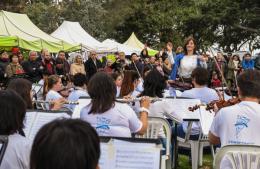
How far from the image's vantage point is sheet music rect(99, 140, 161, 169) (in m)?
3.71

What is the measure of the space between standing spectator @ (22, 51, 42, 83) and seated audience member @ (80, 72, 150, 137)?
897 cm

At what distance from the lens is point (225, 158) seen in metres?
4.26

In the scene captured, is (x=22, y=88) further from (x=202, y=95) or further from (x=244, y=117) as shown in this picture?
(x=202, y=95)

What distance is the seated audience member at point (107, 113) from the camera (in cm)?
476

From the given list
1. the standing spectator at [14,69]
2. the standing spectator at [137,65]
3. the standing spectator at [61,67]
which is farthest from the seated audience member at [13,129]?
the standing spectator at [137,65]

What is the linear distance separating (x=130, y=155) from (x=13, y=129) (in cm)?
86

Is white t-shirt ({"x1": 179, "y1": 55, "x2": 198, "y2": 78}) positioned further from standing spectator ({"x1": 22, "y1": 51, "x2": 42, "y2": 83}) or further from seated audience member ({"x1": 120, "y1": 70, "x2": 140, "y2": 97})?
standing spectator ({"x1": 22, "y1": 51, "x2": 42, "y2": 83})

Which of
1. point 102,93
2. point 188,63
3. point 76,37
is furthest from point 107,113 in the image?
point 76,37

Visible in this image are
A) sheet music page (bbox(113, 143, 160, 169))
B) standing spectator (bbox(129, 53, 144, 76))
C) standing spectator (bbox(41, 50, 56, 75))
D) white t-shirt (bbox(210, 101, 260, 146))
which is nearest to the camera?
sheet music page (bbox(113, 143, 160, 169))

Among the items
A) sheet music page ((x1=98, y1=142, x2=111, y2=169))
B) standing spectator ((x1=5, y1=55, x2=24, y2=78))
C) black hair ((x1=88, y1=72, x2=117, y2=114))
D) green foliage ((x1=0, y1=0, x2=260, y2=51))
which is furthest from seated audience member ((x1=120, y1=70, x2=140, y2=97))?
green foliage ((x1=0, y1=0, x2=260, y2=51))

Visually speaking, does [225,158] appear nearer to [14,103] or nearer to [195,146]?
[14,103]

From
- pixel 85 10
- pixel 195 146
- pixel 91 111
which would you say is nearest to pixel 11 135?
pixel 91 111

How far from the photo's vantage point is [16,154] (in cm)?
337

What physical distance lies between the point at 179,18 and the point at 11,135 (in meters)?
43.9
